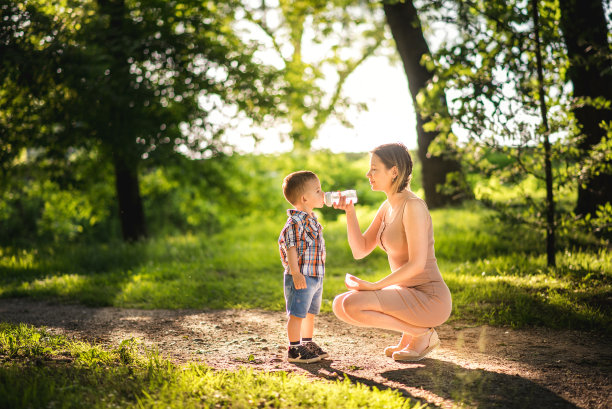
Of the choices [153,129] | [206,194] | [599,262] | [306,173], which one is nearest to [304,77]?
[206,194]


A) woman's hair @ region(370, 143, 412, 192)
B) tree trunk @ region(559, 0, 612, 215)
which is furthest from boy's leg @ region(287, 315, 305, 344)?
tree trunk @ region(559, 0, 612, 215)

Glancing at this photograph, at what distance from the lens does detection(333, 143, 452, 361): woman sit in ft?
13.1

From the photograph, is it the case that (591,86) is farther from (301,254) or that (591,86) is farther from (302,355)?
(302,355)

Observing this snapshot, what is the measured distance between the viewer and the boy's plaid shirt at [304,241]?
13.8 ft

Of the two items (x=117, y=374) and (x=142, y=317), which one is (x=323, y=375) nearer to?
(x=117, y=374)

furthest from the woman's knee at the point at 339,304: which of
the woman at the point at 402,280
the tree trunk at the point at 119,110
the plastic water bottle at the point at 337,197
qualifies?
the tree trunk at the point at 119,110

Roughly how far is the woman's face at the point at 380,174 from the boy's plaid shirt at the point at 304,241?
62 centimetres

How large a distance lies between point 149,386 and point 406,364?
6.65ft

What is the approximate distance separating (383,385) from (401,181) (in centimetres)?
158

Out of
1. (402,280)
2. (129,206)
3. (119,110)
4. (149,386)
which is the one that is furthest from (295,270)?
(129,206)

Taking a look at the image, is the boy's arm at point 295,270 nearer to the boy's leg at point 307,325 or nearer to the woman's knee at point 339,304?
the woman's knee at point 339,304

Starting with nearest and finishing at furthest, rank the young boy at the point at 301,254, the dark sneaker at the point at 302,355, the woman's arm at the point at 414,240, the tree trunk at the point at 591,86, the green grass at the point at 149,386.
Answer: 1. the green grass at the point at 149,386
2. the woman's arm at the point at 414,240
3. the young boy at the point at 301,254
4. the dark sneaker at the point at 302,355
5. the tree trunk at the point at 591,86

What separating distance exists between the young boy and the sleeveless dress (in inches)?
22.3

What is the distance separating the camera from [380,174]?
4.24 m
